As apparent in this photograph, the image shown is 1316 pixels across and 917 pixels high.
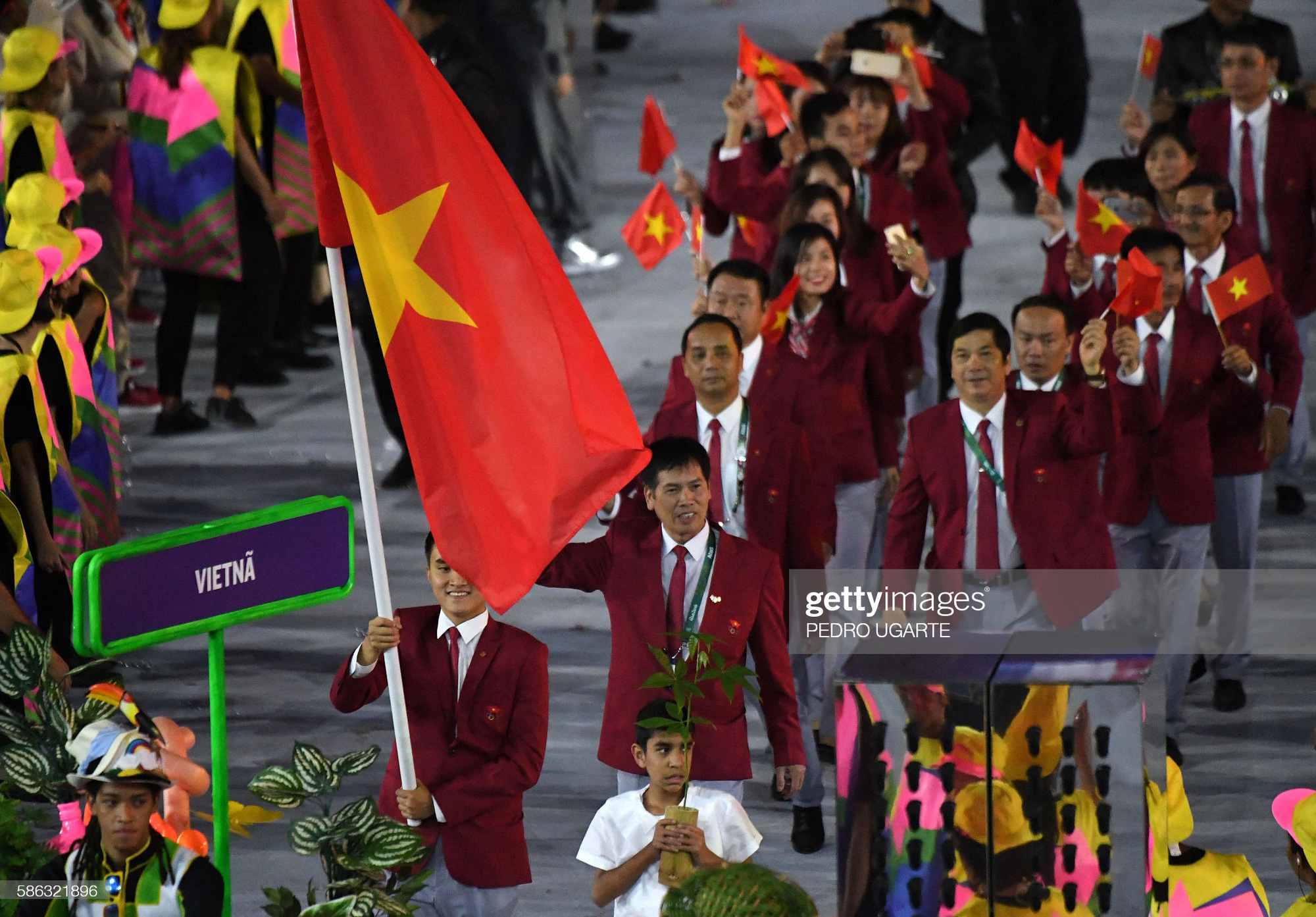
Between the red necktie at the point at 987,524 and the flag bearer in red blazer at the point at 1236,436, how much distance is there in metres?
1.53

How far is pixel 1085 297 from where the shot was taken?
907cm

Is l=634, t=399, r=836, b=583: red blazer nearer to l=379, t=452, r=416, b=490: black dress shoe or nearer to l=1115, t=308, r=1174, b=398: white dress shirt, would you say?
l=1115, t=308, r=1174, b=398: white dress shirt

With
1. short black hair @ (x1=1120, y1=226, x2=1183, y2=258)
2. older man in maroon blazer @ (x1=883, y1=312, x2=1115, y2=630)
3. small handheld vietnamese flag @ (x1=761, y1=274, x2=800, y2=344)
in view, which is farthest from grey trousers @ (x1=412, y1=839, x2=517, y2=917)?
short black hair @ (x1=1120, y1=226, x2=1183, y2=258)

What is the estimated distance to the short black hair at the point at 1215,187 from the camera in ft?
29.1

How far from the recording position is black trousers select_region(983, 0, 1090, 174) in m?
14.5

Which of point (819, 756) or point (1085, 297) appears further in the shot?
point (1085, 297)

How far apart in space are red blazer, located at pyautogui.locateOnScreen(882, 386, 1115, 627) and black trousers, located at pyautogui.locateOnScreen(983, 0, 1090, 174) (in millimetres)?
7495

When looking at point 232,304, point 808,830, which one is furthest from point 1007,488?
point 232,304

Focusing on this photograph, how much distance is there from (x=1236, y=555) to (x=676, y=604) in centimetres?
331

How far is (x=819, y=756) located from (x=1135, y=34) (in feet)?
37.6

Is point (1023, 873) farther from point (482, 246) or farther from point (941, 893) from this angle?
point (482, 246)

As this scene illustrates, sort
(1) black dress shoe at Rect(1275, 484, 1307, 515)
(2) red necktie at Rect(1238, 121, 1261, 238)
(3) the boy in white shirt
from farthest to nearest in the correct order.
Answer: (2) red necktie at Rect(1238, 121, 1261, 238)
(1) black dress shoe at Rect(1275, 484, 1307, 515)
(3) the boy in white shirt

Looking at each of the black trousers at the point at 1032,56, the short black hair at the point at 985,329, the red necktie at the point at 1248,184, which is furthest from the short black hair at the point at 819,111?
the black trousers at the point at 1032,56

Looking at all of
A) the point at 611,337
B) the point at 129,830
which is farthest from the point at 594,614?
the point at 129,830
